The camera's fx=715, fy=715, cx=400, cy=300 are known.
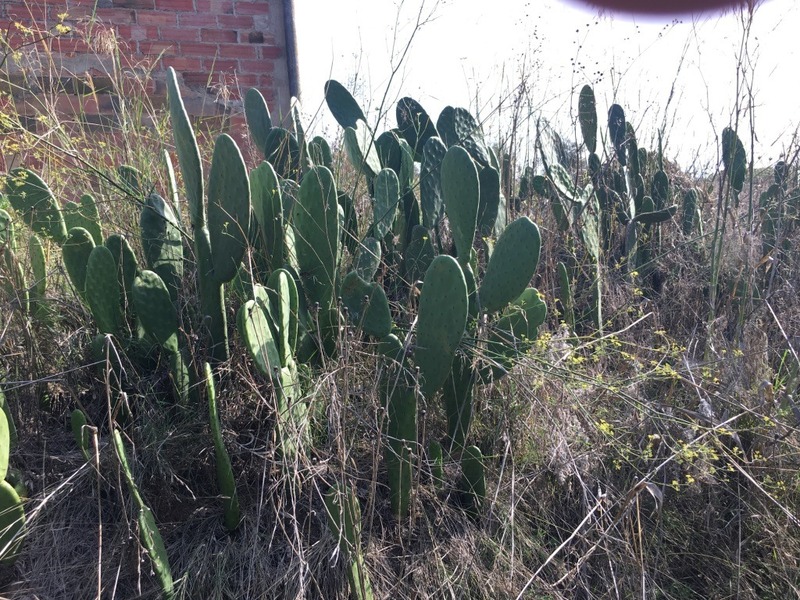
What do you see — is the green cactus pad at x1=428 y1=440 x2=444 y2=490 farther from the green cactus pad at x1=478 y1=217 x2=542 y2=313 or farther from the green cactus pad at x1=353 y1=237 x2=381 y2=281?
the green cactus pad at x1=353 y1=237 x2=381 y2=281

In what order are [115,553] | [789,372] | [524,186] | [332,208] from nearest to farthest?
[115,553] < [332,208] < [789,372] < [524,186]

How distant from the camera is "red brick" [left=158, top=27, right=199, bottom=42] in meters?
4.34

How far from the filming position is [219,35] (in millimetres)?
4473

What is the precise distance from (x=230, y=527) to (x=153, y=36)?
360cm

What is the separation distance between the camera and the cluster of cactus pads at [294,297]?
163 cm

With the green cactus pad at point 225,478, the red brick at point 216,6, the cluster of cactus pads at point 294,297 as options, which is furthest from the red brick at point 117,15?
the green cactus pad at point 225,478

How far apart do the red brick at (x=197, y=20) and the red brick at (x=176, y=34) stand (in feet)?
0.10

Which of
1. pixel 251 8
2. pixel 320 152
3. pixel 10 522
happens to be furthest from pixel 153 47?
pixel 10 522

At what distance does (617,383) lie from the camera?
201cm

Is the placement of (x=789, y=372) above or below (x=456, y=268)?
below

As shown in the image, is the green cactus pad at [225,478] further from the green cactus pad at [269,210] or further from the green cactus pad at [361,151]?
the green cactus pad at [361,151]

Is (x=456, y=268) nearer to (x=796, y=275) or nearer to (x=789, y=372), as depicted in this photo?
(x=789, y=372)

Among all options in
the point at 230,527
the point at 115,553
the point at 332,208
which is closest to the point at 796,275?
the point at 332,208

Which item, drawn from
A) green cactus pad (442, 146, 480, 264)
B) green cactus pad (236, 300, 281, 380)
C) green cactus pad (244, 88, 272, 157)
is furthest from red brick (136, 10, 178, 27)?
green cactus pad (236, 300, 281, 380)
